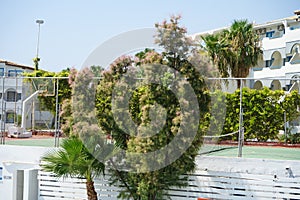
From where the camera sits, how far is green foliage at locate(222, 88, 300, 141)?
620 inches

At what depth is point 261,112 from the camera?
656 inches

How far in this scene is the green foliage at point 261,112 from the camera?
15.7 meters

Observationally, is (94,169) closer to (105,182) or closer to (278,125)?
(105,182)

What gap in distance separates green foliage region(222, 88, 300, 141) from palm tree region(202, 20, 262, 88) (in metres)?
10.3

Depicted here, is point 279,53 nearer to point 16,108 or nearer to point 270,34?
point 270,34

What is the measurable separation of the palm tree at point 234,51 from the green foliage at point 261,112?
10277mm

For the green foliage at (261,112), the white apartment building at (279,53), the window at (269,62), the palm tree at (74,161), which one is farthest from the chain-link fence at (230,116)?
the window at (269,62)

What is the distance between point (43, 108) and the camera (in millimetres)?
18469

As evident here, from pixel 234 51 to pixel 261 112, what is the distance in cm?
1230

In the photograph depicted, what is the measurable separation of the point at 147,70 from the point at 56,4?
6796mm

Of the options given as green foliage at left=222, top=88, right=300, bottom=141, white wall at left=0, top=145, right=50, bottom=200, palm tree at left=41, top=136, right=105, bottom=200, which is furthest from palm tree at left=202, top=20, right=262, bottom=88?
palm tree at left=41, top=136, right=105, bottom=200

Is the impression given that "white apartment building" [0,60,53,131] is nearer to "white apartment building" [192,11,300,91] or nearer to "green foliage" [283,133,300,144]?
"green foliage" [283,133,300,144]

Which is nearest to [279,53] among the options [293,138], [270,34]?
[270,34]

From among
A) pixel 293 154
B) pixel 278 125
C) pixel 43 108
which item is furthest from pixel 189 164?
pixel 43 108
